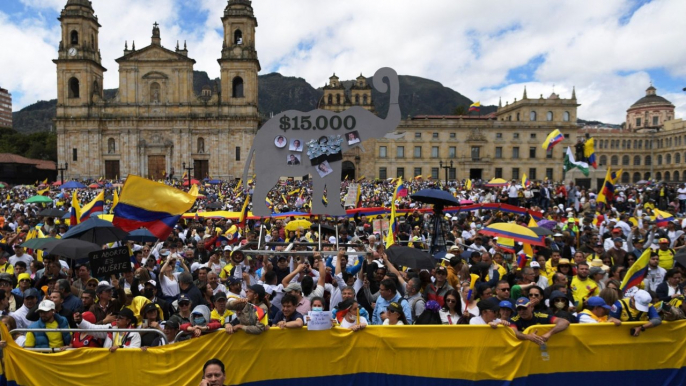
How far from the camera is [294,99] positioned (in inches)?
6147

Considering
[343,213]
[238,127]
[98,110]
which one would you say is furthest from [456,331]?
[98,110]

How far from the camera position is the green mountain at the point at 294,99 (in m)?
151

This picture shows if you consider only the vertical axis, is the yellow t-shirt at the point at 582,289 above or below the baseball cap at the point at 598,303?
below

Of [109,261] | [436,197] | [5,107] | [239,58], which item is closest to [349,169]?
[239,58]

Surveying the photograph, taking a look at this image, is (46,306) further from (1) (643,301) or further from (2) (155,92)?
(2) (155,92)

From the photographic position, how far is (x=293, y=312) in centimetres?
512

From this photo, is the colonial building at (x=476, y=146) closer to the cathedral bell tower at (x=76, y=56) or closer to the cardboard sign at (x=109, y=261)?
the cathedral bell tower at (x=76, y=56)

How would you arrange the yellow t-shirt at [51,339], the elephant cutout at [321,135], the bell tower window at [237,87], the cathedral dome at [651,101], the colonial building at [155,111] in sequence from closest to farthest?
the yellow t-shirt at [51,339]
the elephant cutout at [321,135]
the colonial building at [155,111]
the bell tower window at [237,87]
the cathedral dome at [651,101]

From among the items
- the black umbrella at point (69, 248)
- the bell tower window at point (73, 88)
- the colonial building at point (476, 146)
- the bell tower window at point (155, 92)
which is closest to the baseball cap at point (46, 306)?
the black umbrella at point (69, 248)

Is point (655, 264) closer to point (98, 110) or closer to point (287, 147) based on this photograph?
point (287, 147)

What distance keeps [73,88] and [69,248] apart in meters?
58.1

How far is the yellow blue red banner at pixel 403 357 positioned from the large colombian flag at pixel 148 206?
11.7 ft

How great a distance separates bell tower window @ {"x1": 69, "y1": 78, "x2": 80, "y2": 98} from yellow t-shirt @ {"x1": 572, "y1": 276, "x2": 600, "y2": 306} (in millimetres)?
61408

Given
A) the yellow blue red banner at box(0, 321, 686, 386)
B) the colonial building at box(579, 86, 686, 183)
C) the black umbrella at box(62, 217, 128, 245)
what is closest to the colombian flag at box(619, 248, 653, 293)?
the yellow blue red banner at box(0, 321, 686, 386)
